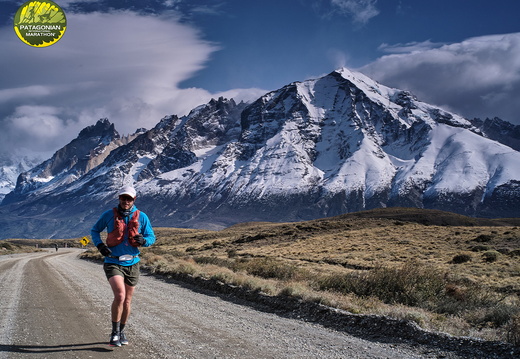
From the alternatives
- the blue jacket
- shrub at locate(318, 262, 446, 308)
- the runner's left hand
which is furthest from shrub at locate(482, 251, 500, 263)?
the runner's left hand

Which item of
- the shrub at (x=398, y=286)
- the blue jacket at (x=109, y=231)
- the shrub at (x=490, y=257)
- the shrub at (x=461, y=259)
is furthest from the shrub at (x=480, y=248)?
the blue jacket at (x=109, y=231)

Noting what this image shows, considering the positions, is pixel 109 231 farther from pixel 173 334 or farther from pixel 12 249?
pixel 12 249

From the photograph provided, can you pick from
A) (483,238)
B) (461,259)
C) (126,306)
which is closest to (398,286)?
(126,306)

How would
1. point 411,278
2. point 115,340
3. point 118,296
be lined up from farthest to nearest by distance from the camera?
point 411,278 < point 118,296 < point 115,340

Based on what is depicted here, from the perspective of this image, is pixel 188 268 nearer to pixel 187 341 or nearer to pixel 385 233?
pixel 187 341

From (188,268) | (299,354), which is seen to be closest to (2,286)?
(188,268)

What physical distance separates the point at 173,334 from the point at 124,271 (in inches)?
66.2

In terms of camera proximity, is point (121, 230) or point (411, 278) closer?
point (121, 230)

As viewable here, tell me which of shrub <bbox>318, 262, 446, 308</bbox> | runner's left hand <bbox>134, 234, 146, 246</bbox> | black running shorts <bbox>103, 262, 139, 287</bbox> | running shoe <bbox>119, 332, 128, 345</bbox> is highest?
runner's left hand <bbox>134, 234, 146, 246</bbox>

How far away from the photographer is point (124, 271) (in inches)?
316

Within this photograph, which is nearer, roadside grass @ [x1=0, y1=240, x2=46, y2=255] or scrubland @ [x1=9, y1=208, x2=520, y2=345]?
scrubland @ [x1=9, y1=208, x2=520, y2=345]

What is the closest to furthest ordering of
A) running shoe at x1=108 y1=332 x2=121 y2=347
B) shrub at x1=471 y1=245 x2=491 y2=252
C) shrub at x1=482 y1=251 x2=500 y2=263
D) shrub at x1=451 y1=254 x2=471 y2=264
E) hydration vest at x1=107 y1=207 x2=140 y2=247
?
running shoe at x1=108 y1=332 x2=121 y2=347, hydration vest at x1=107 y1=207 x2=140 y2=247, shrub at x1=482 y1=251 x2=500 y2=263, shrub at x1=451 y1=254 x2=471 y2=264, shrub at x1=471 y1=245 x2=491 y2=252

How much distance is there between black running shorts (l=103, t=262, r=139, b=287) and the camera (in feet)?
25.7

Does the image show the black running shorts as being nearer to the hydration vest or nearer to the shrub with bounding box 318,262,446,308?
the hydration vest
